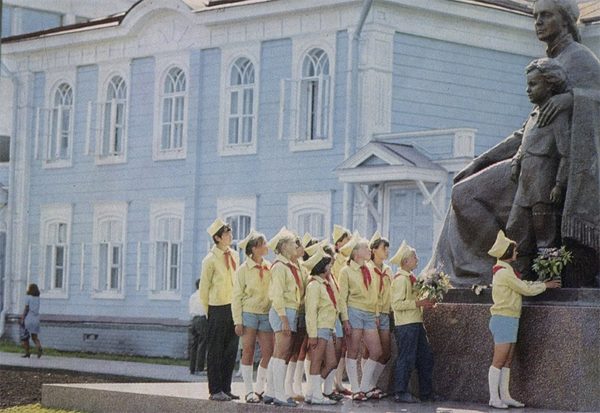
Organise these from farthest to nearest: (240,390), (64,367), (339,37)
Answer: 1. (339,37)
2. (64,367)
3. (240,390)

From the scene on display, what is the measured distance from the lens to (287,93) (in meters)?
33.7

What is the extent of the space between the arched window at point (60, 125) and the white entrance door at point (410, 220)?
1049cm

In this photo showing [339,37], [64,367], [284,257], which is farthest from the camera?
[339,37]

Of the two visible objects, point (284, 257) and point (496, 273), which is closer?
point (496, 273)

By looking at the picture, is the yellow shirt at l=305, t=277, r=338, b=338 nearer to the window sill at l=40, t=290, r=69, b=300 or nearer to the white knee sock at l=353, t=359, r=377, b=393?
the white knee sock at l=353, t=359, r=377, b=393

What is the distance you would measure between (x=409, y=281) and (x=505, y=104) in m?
18.0

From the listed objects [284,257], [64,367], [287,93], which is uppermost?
[287,93]

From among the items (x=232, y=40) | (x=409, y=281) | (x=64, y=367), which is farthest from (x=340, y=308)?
(x=232, y=40)

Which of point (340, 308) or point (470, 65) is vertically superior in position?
point (470, 65)

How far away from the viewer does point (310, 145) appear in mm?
33312

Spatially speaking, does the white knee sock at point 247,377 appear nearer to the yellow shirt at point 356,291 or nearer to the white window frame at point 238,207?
the yellow shirt at point 356,291

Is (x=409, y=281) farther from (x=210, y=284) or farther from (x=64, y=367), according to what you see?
(x=64, y=367)

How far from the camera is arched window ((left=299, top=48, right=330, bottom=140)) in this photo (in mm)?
33062

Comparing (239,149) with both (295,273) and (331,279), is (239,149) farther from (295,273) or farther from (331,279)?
(295,273)
